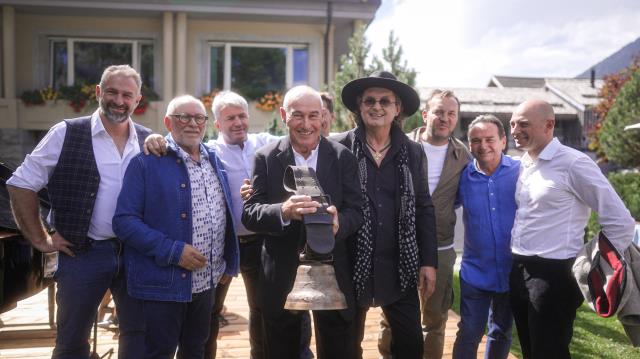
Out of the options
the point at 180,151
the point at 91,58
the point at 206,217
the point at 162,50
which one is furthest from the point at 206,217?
the point at 91,58

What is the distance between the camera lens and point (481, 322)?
3402 mm

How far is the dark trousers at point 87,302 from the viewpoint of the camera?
109 inches

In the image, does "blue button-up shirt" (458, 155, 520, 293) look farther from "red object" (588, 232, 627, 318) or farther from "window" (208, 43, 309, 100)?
"window" (208, 43, 309, 100)

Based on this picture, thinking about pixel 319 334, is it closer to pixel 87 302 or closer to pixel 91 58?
pixel 87 302

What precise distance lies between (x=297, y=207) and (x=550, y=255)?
167cm

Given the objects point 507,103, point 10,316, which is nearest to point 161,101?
point 10,316

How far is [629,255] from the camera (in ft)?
9.57

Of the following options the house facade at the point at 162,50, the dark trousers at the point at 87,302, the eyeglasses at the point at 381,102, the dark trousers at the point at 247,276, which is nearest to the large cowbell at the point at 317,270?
the eyeglasses at the point at 381,102

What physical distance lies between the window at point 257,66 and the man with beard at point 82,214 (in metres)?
9.96

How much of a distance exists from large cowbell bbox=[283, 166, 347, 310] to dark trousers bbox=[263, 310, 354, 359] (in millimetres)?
540

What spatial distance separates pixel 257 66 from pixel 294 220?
10712 millimetres

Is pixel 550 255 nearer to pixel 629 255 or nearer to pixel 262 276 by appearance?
pixel 629 255

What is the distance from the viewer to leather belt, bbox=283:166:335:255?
7.12 ft

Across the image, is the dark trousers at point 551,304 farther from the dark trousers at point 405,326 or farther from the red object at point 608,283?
the dark trousers at point 405,326
